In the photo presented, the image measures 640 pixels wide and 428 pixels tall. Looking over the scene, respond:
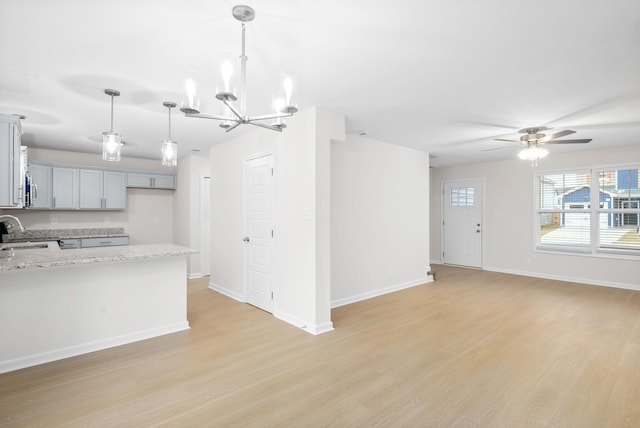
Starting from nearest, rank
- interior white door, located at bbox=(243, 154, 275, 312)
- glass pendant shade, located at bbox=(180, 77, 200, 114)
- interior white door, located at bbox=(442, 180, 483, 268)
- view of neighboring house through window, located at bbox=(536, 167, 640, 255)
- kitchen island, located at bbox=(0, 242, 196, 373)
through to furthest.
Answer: glass pendant shade, located at bbox=(180, 77, 200, 114), kitchen island, located at bbox=(0, 242, 196, 373), interior white door, located at bbox=(243, 154, 275, 312), view of neighboring house through window, located at bbox=(536, 167, 640, 255), interior white door, located at bbox=(442, 180, 483, 268)

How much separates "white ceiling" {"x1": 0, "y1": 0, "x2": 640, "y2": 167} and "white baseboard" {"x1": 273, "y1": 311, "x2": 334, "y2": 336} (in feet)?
7.86

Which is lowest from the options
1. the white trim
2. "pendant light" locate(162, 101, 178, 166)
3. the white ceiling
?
the white trim

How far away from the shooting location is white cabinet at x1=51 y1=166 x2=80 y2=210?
553cm

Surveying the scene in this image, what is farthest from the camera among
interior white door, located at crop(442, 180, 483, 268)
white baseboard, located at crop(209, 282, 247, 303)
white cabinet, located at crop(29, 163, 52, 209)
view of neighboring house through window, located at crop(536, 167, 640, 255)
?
interior white door, located at crop(442, 180, 483, 268)

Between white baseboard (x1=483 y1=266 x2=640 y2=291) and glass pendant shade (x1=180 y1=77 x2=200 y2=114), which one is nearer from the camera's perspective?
glass pendant shade (x1=180 y1=77 x2=200 y2=114)

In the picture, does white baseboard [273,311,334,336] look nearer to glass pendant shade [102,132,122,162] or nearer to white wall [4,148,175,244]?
glass pendant shade [102,132,122,162]

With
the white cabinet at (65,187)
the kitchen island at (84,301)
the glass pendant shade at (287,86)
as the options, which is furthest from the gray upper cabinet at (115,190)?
the glass pendant shade at (287,86)

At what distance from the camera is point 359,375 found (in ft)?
8.59

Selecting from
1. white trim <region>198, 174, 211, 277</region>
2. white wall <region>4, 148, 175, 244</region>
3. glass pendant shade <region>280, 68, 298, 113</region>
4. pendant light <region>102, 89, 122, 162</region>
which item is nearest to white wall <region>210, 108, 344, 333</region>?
glass pendant shade <region>280, 68, 298, 113</region>

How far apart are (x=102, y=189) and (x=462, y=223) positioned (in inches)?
300

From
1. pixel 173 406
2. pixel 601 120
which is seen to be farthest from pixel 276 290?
pixel 601 120

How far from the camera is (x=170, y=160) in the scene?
319cm

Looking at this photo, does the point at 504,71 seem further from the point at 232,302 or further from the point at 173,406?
the point at 232,302

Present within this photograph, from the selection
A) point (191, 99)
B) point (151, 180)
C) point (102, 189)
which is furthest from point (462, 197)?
point (102, 189)
